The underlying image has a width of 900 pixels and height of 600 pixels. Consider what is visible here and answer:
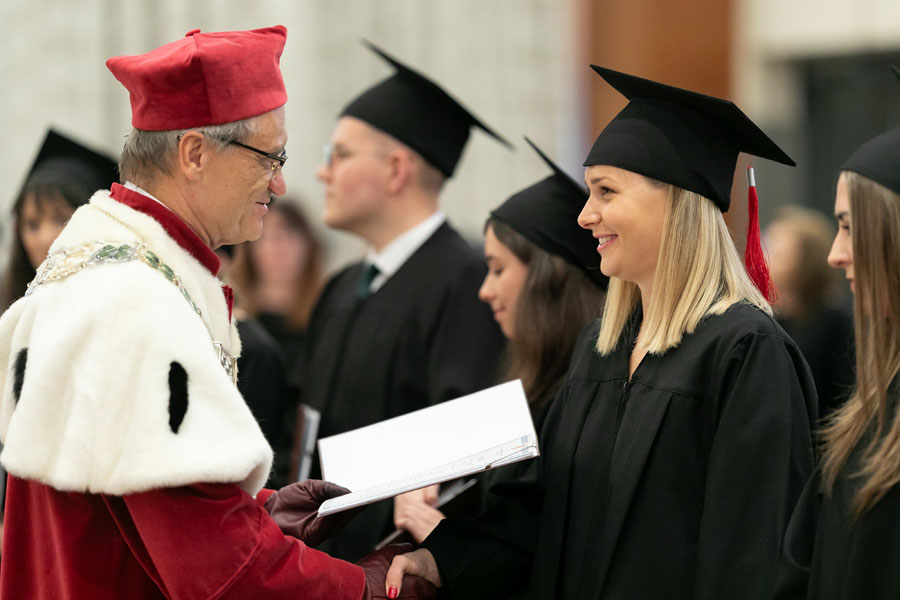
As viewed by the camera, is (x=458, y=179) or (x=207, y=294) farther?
(x=458, y=179)

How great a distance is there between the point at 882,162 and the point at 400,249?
8.04 ft

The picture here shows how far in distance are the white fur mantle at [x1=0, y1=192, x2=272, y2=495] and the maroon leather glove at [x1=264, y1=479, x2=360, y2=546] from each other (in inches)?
18.2

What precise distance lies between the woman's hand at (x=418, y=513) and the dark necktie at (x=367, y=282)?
4.27 feet

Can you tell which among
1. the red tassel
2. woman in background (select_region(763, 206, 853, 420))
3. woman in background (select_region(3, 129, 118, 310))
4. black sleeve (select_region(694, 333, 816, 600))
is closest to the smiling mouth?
the red tassel

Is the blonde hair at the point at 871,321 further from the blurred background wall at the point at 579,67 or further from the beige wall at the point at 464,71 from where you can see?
the blurred background wall at the point at 579,67

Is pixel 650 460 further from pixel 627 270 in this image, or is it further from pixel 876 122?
pixel 876 122

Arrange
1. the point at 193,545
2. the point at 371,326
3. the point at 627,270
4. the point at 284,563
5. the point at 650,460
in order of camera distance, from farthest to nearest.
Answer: the point at 371,326 → the point at 627,270 → the point at 650,460 → the point at 284,563 → the point at 193,545

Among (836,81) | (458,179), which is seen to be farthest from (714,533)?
(836,81)

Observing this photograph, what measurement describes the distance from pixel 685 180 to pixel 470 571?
1081 mm

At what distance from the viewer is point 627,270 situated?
2445 millimetres

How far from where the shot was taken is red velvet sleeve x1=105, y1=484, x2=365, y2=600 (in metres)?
1.89

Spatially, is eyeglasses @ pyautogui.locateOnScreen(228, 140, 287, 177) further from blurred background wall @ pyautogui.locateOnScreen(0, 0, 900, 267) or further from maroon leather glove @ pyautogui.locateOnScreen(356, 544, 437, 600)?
blurred background wall @ pyautogui.locateOnScreen(0, 0, 900, 267)

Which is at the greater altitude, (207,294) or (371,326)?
(207,294)

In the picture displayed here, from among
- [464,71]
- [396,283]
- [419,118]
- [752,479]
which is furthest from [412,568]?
[464,71]
